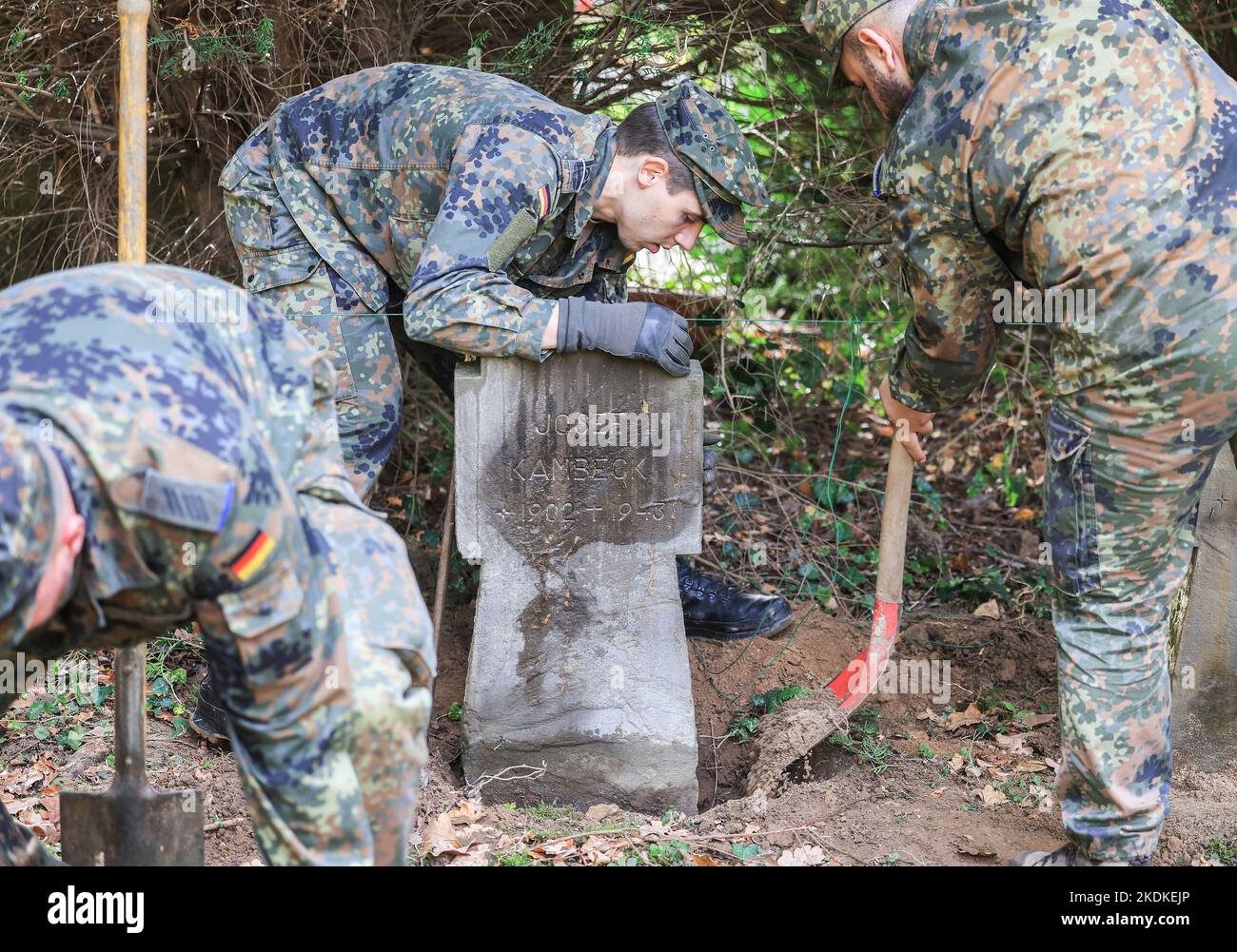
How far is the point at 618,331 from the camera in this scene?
137 inches

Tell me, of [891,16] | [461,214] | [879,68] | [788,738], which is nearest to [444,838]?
[788,738]

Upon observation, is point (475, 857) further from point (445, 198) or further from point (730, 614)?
point (445, 198)

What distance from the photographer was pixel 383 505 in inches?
203

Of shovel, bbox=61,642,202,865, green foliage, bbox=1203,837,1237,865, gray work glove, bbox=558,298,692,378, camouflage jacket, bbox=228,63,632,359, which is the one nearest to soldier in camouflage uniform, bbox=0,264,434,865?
shovel, bbox=61,642,202,865

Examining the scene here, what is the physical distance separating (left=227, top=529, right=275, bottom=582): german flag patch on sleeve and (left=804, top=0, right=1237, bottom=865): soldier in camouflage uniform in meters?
1.83

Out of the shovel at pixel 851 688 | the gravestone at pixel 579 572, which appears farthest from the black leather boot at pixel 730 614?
the gravestone at pixel 579 572

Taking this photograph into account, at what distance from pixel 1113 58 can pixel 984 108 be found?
0.28 m

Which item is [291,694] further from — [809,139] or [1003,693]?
[809,139]

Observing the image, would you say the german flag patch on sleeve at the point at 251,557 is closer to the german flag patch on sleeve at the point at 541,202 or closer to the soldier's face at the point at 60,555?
the soldier's face at the point at 60,555

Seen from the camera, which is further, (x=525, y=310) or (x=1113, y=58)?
(x=525, y=310)

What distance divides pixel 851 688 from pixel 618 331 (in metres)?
1.37

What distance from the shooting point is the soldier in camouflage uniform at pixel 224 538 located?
1.78 m
